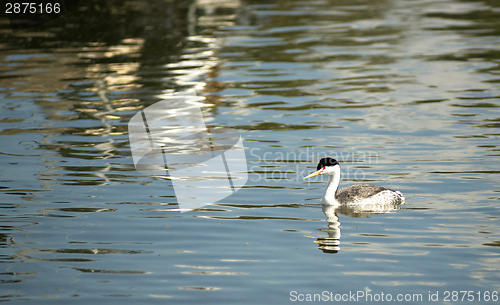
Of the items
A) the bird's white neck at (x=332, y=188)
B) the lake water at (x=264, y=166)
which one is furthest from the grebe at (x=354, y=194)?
the lake water at (x=264, y=166)

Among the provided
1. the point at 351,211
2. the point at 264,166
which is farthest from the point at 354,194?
the point at 264,166

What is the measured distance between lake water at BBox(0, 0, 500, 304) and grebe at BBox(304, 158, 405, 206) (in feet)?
0.58

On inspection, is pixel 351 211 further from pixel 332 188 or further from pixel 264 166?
pixel 264 166

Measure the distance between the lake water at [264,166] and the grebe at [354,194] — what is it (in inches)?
6.9

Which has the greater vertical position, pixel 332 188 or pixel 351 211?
pixel 332 188

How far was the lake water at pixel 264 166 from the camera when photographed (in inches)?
348

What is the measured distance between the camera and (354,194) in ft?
36.3

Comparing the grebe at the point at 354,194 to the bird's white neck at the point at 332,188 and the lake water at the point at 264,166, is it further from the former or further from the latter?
the lake water at the point at 264,166

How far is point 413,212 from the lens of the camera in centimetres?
1074

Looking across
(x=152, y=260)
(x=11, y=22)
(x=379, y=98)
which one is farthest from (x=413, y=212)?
(x=11, y=22)

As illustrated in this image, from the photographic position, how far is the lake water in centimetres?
884

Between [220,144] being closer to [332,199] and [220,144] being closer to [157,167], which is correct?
[157,167]

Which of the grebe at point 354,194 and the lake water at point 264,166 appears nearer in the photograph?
the lake water at point 264,166

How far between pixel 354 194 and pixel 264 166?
95.4 inches
